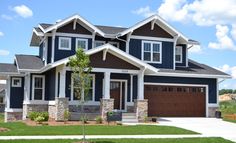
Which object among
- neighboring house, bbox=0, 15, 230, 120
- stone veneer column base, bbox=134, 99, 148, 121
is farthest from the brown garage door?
stone veneer column base, bbox=134, 99, 148, 121

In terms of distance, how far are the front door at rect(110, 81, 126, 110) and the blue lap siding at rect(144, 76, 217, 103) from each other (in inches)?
73.8

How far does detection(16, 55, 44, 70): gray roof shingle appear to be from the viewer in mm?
26828

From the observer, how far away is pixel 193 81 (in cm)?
2995

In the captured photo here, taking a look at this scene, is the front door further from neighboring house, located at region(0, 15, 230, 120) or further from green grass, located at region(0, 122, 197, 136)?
green grass, located at region(0, 122, 197, 136)

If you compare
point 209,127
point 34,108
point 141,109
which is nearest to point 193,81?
point 141,109

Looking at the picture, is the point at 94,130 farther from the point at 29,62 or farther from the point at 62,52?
the point at 29,62

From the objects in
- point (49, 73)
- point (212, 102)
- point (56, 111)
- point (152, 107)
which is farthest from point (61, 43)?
point (212, 102)

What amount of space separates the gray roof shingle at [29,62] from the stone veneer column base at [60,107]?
408 centimetres

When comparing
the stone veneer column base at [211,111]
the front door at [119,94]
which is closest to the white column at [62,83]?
the front door at [119,94]

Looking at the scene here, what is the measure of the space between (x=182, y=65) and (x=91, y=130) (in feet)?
45.8

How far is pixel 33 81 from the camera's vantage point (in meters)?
27.8

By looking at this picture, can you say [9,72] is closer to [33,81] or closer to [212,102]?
[33,81]

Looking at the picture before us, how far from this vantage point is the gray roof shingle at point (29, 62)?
26.8 meters

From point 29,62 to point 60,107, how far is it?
6.07 meters
